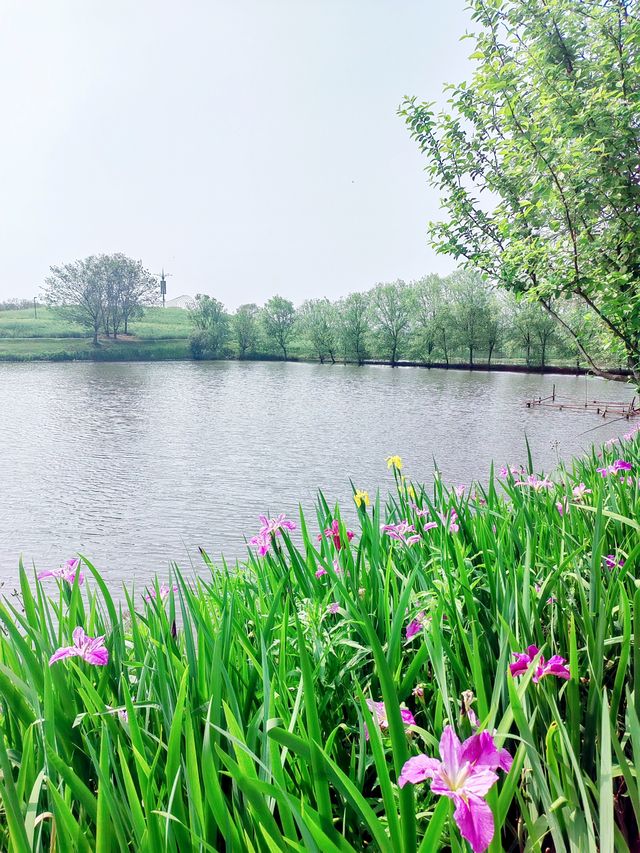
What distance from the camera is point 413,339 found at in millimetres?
78750

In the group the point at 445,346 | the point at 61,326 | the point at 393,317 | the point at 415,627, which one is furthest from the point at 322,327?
the point at 415,627

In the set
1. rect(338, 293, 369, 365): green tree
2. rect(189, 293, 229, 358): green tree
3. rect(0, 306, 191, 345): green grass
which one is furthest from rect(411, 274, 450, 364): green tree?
rect(0, 306, 191, 345): green grass

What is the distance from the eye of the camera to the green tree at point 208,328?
9656 cm

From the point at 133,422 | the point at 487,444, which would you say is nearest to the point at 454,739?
the point at 487,444

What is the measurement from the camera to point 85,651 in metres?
1.46

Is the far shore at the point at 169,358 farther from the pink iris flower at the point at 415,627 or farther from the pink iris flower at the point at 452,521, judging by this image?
the pink iris flower at the point at 415,627

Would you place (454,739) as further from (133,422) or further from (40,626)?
(133,422)

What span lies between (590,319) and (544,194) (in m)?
1.92

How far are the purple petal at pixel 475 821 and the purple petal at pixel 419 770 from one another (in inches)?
1.7

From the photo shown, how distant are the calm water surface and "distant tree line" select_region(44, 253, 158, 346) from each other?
64894 millimetres

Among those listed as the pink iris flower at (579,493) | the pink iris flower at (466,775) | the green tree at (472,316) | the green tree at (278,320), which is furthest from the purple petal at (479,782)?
the green tree at (278,320)

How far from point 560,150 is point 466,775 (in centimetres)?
580

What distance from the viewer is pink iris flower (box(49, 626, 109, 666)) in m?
1.40

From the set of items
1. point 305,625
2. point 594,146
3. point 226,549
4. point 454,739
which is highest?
point 594,146
